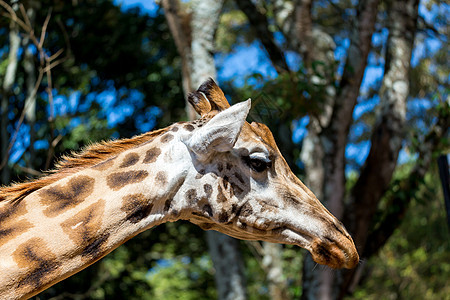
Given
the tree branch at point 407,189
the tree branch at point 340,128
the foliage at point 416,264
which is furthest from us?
the foliage at point 416,264

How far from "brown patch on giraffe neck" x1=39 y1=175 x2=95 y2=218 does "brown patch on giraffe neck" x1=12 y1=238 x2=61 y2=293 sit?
0.19m

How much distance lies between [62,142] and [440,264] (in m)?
11.1

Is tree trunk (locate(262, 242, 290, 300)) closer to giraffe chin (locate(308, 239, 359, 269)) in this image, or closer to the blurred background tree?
the blurred background tree

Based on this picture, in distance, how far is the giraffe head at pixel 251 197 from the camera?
118 inches

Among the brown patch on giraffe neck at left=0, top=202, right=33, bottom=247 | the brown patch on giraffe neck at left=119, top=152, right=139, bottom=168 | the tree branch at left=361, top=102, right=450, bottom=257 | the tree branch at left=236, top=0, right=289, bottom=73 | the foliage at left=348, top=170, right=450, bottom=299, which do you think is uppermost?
the brown patch on giraffe neck at left=119, top=152, right=139, bottom=168

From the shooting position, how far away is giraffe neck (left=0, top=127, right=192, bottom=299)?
2689 millimetres

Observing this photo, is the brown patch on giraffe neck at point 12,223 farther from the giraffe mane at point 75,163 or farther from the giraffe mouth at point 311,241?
the giraffe mouth at point 311,241

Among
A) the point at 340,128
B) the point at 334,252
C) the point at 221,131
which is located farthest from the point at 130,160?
the point at 340,128

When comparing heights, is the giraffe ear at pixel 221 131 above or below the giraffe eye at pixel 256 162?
above

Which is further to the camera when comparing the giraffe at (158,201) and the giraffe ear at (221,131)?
the giraffe ear at (221,131)

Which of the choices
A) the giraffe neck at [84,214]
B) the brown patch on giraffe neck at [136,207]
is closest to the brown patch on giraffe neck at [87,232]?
the giraffe neck at [84,214]

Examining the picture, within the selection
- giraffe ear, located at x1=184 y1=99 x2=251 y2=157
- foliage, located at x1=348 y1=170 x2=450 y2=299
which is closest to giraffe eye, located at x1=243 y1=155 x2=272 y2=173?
giraffe ear, located at x1=184 y1=99 x2=251 y2=157

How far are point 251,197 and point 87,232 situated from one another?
2.91 feet

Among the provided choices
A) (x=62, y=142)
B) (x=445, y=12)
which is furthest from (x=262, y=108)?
(x=445, y=12)
